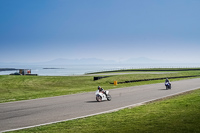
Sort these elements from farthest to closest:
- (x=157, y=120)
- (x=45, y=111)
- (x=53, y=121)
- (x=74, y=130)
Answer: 1. (x=45, y=111)
2. (x=53, y=121)
3. (x=157, y=120)
4. (x=74, y=130)

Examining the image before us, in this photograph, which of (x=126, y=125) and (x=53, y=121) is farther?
(x=53, y=121)

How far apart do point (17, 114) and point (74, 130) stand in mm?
5410

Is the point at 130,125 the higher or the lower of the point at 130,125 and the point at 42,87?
the higher

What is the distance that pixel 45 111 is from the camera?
14523 mm

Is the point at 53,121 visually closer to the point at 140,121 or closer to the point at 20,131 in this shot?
the point at 20,131

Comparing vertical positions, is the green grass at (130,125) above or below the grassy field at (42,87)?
above

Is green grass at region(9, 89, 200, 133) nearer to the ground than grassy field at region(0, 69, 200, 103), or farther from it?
farther from it

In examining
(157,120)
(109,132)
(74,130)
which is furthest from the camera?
(157,120)

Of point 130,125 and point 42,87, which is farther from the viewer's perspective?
point 42,87

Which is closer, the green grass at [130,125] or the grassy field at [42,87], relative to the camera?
the green grass at [130,125]

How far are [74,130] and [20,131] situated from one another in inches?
79.0

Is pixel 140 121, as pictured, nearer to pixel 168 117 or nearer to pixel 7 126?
pixel 168 117

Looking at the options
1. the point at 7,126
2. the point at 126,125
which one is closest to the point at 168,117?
the point at 126,125

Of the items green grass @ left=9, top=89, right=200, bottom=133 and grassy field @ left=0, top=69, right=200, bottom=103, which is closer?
green grass @ left=9, top=89, right=200, bottom=133
